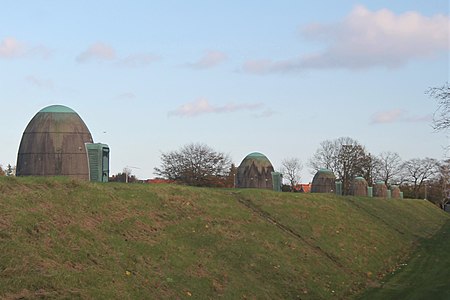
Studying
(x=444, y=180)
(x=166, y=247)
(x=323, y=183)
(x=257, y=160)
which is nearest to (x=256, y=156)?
(x=257, y=160)

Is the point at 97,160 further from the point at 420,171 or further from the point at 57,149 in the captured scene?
the point at 420,171

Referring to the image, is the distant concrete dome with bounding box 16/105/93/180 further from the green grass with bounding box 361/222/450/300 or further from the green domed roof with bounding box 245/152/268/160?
the green domed roof with bounding box 245/152/268/160

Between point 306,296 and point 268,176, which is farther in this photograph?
point 268,176

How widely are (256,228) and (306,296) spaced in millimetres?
6761

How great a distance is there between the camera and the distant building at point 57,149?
27.8 metres

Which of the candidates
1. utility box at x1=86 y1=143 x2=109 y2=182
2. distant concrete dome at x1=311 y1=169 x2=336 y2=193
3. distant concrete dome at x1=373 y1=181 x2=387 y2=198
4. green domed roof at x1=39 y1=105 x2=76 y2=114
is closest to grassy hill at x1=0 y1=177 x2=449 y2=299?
utility box at x1=86 y1=143 x2=109 y2=182

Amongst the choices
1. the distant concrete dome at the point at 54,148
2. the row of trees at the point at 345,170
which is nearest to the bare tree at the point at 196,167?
the row of trees at the point at 345,170

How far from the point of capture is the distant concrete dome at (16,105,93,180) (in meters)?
27.7

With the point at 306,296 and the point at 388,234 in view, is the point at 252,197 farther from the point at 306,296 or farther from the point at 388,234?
the point at 306,296

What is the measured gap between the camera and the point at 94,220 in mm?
17484

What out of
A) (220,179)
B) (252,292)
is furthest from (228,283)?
(220,179)

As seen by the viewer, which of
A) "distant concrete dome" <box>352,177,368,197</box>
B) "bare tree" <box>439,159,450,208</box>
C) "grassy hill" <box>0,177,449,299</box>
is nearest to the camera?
"grassy hill" <box>0,177,449,299</box>

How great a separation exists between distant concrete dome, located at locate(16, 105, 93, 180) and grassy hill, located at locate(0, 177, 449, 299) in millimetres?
4921

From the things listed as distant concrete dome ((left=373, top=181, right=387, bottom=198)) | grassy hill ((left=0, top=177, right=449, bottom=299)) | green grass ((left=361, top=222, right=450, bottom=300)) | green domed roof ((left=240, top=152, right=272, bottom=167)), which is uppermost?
green domed roof ((left=240, top=152, right=272, bottom=167))
